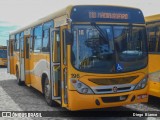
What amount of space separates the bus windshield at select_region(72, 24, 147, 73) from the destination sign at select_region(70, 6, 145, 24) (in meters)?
0.20

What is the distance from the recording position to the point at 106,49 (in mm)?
8062

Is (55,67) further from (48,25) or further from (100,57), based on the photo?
(100,57)

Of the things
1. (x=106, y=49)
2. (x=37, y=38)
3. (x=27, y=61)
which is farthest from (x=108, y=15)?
(x=27, y=61)

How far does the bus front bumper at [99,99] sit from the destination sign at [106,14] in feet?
6.25

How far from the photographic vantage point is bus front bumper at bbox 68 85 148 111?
7.80 metres

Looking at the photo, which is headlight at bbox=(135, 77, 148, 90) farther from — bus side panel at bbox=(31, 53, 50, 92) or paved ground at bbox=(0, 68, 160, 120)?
bus side panel at bbox=(31, 53, 50, 92)

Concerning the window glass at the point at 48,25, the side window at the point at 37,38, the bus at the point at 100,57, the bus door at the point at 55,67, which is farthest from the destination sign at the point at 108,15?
the side window at the point at 37,38

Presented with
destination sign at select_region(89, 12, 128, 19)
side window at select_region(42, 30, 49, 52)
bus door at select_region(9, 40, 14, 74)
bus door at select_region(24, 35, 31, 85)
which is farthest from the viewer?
bus door at select_region(9, 40, 14, 74)

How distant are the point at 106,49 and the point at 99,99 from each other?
1.27 metres

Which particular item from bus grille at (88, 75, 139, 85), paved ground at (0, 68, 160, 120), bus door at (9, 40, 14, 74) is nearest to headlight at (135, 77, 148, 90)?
bus grille at (88, 75, 139, 85)

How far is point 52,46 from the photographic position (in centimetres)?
948

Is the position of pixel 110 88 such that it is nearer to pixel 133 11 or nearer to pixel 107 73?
pixel 107 73

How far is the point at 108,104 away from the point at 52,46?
2.59 m

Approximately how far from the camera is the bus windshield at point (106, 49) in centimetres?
786
